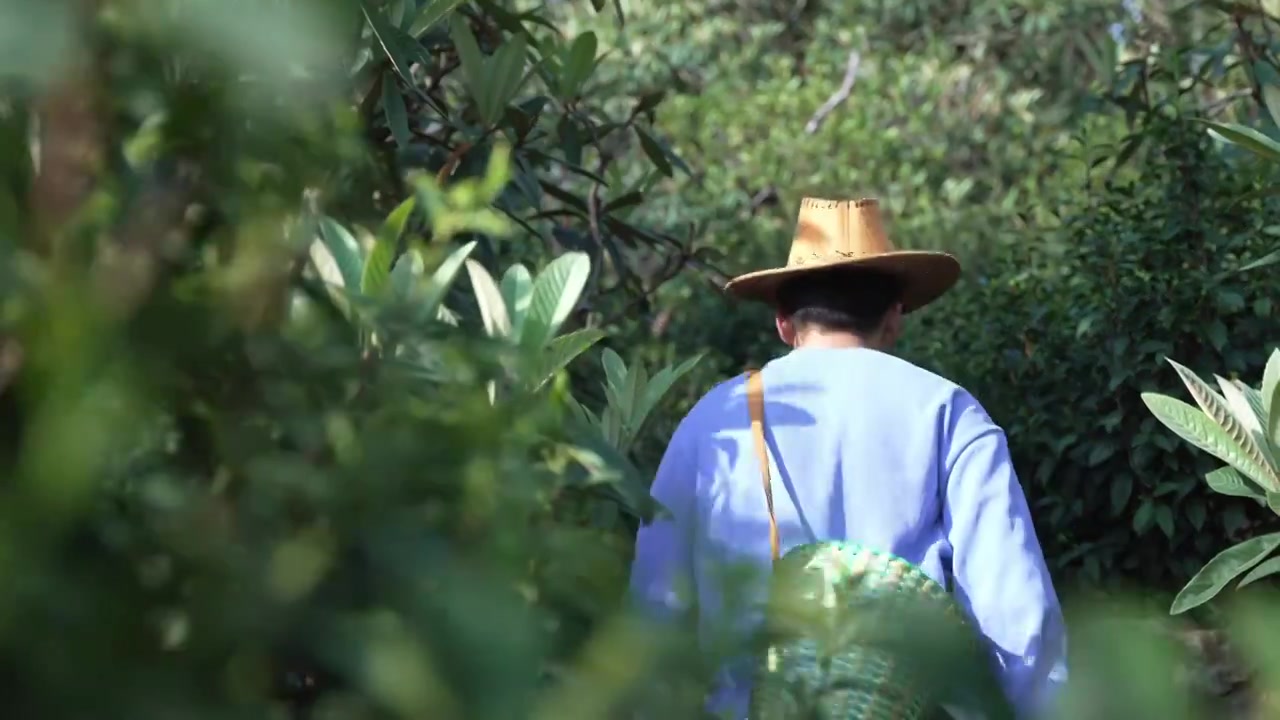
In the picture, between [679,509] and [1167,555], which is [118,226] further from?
[1167,555]

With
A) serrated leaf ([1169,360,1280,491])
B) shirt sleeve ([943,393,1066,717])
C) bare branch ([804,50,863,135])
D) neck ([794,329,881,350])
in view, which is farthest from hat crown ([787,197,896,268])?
bare branch ([804,50,863,135])

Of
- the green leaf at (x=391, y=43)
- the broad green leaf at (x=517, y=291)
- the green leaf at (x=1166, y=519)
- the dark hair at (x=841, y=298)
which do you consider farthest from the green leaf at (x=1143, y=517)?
the broad green leaf at (x=517, y=291)

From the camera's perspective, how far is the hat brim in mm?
2707

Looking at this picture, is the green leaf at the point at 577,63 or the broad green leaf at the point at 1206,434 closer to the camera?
the broad green leaf at the point at 1206,434

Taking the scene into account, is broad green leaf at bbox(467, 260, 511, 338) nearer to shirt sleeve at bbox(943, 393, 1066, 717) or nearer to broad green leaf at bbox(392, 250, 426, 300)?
broad green leaf at bbox(392, 250, 426, 300)

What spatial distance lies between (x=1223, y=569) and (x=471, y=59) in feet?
5.66

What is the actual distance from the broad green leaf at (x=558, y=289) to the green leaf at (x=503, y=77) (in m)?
1.36

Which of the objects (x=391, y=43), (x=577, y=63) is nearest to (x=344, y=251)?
(x=391, y=43)

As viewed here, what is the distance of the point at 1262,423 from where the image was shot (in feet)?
9.12

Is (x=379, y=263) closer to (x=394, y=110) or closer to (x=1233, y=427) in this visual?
(x=394, y=110)

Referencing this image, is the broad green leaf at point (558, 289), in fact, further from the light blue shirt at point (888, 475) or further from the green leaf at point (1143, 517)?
the green leaf at point (1143, 517)

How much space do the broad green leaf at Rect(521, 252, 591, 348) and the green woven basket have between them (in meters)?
0.67

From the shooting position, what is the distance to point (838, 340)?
103 inches

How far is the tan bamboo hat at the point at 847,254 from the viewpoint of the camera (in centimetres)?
273
